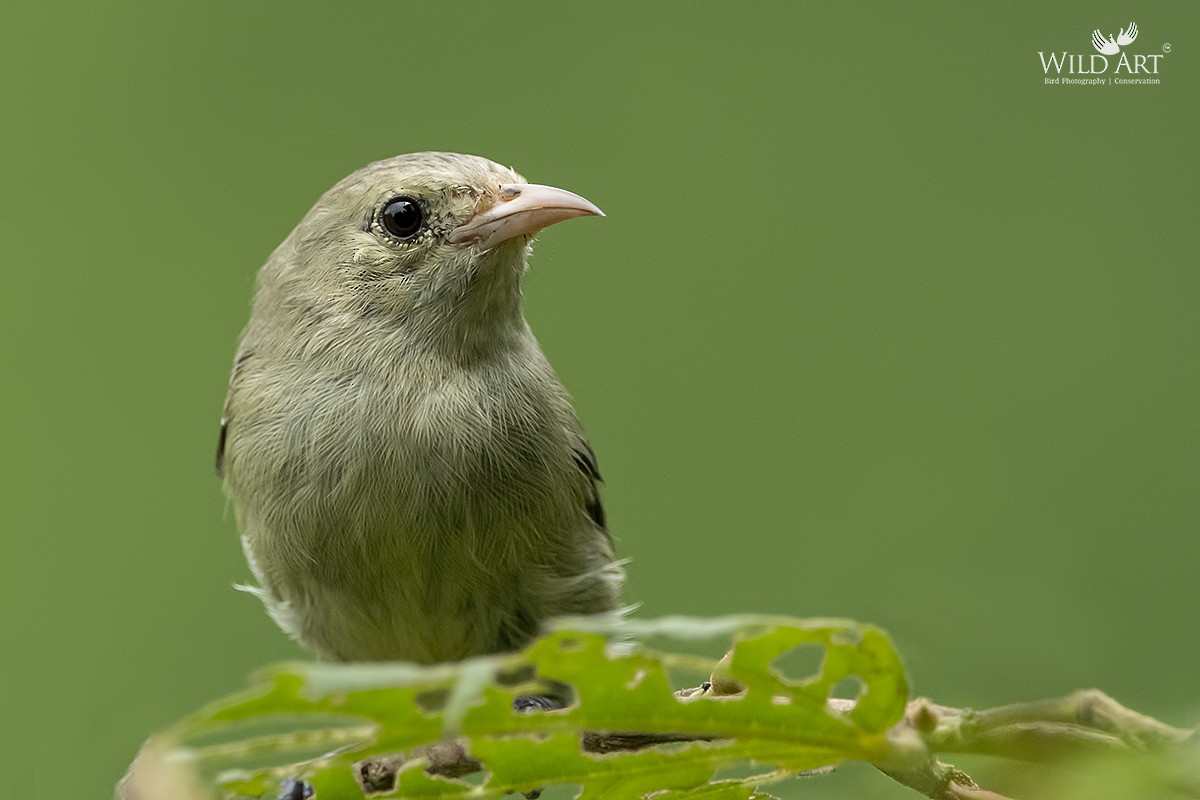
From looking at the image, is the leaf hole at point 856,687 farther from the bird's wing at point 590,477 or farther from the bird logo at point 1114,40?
the bird logo at point 1114,40

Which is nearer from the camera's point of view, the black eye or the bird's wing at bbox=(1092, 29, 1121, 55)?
the black eye

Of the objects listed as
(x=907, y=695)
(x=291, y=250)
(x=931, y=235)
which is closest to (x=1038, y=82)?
(x=931, y=235)

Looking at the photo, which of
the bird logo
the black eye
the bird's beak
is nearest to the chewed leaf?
the bird's beak

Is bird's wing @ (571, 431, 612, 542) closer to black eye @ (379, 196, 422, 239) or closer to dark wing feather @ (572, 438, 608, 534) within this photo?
dark wing feather @ (572, 438, 608, 534)

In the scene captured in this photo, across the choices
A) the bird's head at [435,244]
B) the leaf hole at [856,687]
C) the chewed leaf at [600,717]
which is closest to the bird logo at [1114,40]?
the bird's head at [435,244]

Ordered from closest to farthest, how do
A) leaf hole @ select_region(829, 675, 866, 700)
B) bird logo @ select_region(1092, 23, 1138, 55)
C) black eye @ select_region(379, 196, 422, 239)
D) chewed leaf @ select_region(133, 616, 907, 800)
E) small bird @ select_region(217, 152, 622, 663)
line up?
chewed leaf @ select_region(133, 616, 907, 800) < leaf hole @ select_region(829, 675, 866, 700) < small bird @ select_region(217, 152, 622, 663) < black eye @ select_region(379, 196, 422, 239) < bird logo @ select_region(1092, 23, 1138, 55)

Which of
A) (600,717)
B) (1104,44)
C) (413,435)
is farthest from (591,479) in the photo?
(1104,44)

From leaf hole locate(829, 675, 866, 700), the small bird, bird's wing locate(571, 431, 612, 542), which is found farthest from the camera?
bird's wing locate(571, 431, 612, 542)

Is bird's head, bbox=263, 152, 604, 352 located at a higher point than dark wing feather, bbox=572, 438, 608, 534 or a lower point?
higher

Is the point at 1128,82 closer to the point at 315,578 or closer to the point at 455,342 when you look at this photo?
the point at 455,342

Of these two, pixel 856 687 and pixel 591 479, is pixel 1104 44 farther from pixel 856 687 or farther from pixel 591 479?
pixel 856 687
